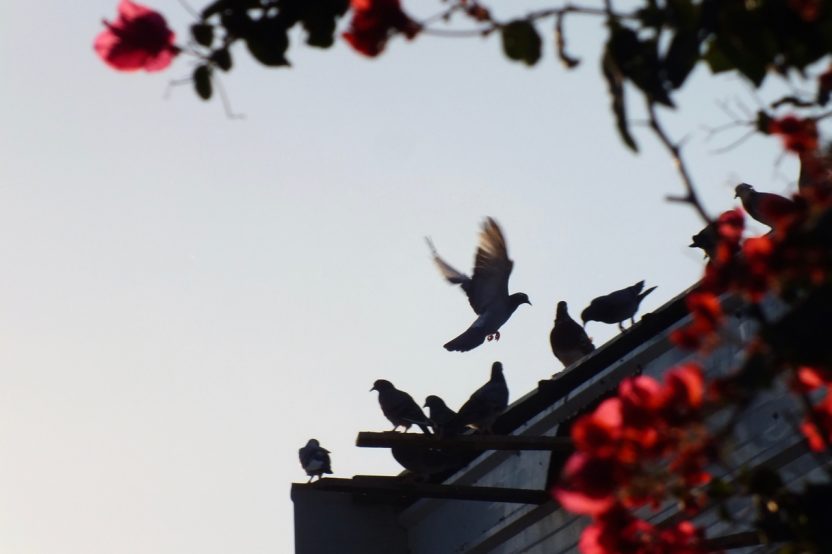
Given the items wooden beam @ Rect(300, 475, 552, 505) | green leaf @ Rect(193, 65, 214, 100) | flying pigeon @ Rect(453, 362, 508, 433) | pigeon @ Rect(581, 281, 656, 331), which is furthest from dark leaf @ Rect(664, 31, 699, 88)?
pigeon @ Rect(581, 281, 656, 331)

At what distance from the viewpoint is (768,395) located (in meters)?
7.25

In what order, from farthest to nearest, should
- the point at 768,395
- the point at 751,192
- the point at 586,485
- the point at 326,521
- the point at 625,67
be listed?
the point at 751,192, the point at 326,521, the point at 768,395, the point at 625,67, the point at 586,485

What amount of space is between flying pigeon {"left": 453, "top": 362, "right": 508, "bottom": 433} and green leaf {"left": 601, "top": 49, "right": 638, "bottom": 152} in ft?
28.0

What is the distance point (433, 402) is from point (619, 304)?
184 centimetres

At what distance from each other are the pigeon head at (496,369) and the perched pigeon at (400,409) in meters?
0.92

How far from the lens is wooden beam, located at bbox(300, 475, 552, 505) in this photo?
8609mm

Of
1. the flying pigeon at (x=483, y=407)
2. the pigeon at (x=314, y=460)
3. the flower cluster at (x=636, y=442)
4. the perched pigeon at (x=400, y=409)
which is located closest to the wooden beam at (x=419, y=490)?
the flying pigeon at (x=483, y=407)

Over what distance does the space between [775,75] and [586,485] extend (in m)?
1.06

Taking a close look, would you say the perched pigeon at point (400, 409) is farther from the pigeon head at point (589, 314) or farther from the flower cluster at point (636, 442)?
the flower cluster at point (636, 442)

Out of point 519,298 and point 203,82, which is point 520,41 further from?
point 519,298

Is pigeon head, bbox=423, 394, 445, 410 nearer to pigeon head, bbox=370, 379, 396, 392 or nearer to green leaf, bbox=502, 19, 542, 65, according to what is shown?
pigeon head, bbox=370, 379, 396, 392

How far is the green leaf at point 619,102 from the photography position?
109 inches

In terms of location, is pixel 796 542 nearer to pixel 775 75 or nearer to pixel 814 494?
pixel 814 494

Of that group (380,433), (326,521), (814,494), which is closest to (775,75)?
(814,494)
